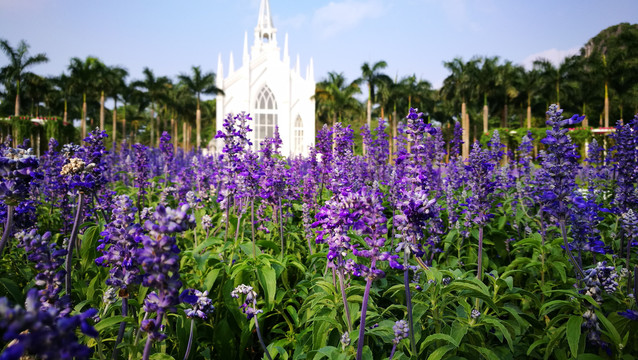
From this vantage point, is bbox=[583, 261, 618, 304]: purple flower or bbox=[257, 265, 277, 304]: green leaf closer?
bbox=[583, 261, 618, 304]: purple flower

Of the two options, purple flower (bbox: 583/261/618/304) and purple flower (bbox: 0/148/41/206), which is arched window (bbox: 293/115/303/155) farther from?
purple flower (bbox: 0/148/41/206)

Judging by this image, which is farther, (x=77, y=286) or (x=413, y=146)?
(x=413, y=146)

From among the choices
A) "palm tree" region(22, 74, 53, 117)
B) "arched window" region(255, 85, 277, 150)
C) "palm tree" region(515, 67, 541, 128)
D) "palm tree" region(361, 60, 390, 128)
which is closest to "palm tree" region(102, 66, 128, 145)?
"palm tree" region(22, 74, 53, 117)

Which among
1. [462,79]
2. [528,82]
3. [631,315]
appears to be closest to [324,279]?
[631,315]

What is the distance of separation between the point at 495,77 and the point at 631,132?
53.2 meters

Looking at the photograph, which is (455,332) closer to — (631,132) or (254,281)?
(254,281)

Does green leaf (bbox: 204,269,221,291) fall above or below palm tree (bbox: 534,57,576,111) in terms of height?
below

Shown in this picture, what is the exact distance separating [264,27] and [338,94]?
16.7m

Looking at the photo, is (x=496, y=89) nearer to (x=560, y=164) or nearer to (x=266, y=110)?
(x=266, y=110)

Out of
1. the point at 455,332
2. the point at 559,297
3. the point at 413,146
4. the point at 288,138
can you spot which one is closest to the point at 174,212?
the point at 455,332

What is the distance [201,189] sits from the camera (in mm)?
6781

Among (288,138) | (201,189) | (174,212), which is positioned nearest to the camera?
(174,212)

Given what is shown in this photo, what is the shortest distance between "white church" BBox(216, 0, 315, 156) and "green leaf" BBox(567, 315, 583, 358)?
155 ft

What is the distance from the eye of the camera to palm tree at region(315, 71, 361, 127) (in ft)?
170
